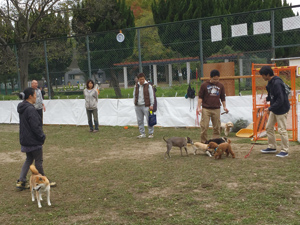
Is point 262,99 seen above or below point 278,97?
below

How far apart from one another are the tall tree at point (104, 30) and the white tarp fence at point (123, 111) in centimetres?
126

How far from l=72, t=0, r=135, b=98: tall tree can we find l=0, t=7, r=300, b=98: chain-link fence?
1.6 inches

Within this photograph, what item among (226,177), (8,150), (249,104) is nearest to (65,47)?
(8,150)

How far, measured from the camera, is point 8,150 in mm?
9500

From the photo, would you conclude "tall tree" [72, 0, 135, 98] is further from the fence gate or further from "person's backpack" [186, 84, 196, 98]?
the fence gate

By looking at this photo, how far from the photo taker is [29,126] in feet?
17.7

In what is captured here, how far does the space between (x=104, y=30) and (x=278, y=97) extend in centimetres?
1509

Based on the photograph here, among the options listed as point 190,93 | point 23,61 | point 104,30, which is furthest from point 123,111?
point 104,30

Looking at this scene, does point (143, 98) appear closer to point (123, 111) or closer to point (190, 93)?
point (190, 93)

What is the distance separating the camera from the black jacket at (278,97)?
22.5 ft

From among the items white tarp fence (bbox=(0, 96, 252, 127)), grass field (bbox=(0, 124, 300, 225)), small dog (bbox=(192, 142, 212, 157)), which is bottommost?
grass field (bbox=(0, 124, 300, 225))

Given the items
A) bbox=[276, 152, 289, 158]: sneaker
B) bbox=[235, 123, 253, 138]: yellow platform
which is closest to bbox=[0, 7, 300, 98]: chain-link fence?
bbox=[235, 123, 253, 138]: yellow platform

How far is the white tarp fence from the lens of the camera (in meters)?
10.9

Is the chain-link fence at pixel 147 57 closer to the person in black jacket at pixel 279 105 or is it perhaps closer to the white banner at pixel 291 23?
the white banner at pixel 291 23
